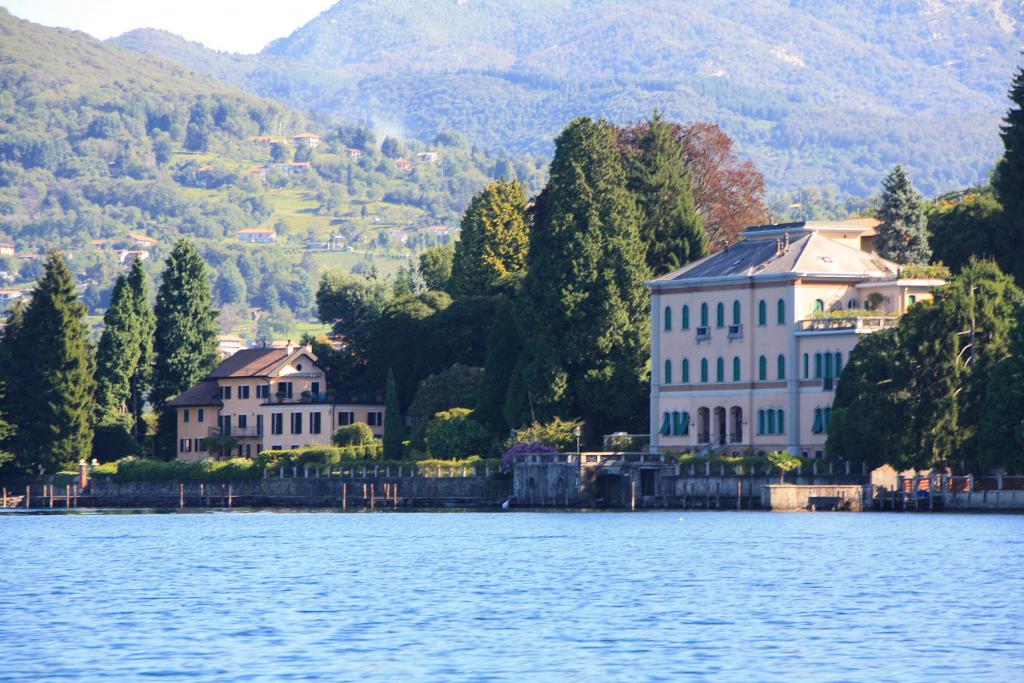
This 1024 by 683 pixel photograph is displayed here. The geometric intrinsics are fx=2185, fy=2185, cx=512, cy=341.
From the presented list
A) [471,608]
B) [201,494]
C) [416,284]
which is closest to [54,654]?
[471,608]

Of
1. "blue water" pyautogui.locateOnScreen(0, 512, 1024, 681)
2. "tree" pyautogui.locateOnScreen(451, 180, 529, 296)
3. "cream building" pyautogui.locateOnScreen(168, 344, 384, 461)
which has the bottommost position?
"blue water" pyautogui.locateOnScreen(0, 512, 1024, 681)

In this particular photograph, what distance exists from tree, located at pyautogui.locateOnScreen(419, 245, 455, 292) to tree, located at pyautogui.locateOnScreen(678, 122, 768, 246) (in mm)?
25207

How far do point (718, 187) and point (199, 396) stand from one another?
34.1 metres

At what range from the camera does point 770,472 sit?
8944 centimetres

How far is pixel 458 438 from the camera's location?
4279 inches

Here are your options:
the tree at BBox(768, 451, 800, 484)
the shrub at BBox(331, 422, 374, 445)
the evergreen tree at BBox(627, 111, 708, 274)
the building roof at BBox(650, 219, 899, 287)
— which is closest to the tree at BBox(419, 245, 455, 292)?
the shrub at BBox(331, 422, 374, 445)

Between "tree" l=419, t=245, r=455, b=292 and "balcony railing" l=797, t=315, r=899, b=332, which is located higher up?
"tree" l=419, t=245, r=455, b=292

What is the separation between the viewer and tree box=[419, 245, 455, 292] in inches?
5901

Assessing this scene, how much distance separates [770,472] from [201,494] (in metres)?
40.6

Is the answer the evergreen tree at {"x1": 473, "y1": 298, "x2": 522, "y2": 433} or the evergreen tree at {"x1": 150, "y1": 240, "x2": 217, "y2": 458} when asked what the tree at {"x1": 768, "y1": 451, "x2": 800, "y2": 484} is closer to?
the evergreen tree at {"x1": 473, "y1": 298, "x2": 522, "y2": 433}

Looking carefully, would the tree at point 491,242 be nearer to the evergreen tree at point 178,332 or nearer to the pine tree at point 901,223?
the evergreen tree at point 178,332

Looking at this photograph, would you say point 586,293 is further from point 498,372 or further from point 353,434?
point 353,434

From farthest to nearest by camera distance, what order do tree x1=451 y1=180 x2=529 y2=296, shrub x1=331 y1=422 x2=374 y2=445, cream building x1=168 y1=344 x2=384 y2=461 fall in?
cream building x1=168 y1=344 x2=384 y2=461 → tree x1=451 y1=180 x2=529 y2=296 → shrub x1=331 y1=422 x2=374 y2=445

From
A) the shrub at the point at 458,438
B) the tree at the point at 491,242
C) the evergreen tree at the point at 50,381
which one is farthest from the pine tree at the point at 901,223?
the evergreen tree at the point at 50,381
